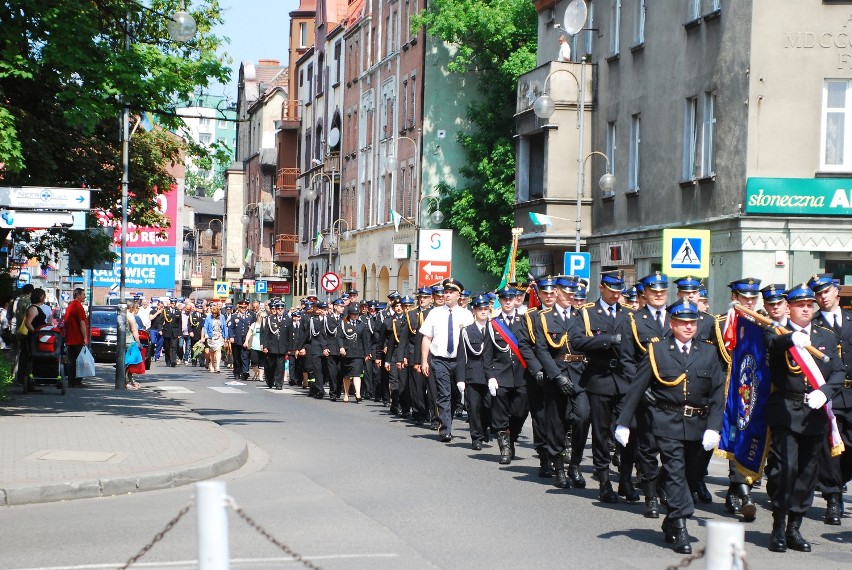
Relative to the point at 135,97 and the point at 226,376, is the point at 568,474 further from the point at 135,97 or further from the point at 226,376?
the point at 226,376

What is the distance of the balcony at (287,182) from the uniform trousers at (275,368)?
49272mm

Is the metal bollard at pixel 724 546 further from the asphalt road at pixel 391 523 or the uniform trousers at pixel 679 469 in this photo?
the uniform trousers at pixel 679 469

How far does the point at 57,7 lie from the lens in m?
19.0

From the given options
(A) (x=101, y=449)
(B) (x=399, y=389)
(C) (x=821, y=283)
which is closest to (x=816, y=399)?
(C) (x=821, y=283)

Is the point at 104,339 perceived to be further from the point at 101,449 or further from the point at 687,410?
the point at 687,410

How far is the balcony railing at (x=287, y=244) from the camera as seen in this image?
8288 cm

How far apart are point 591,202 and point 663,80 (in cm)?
557

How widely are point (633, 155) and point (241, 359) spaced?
1185 cm

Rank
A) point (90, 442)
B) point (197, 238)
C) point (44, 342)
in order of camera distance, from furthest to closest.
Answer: point (197, 238) < point (44, 342) < point (90, 442)

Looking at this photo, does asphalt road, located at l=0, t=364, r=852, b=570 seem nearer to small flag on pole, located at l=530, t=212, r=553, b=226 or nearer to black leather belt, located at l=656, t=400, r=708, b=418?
black leather belt, located at l=656, t=400, r=708, b=418

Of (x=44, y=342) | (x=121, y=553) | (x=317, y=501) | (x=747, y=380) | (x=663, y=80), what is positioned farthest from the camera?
(x=663, y=80)

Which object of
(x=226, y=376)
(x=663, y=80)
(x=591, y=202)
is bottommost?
(x=226, y=376)

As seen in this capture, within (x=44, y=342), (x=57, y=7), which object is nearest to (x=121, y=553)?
(x=57, y=7)

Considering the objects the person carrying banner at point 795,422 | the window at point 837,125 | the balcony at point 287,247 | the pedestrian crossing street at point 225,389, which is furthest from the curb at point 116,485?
the balcony at point 287,247
